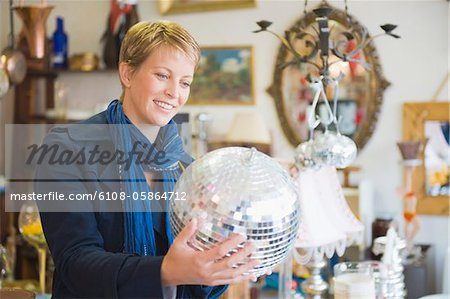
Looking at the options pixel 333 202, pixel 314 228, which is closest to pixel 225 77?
pixel 333 202

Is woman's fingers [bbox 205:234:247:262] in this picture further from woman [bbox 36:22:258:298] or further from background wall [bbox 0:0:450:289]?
background wall [bbox 0:0:450:289]

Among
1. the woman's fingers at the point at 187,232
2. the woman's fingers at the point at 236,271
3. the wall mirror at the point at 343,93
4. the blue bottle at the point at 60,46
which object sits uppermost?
the blue bottle at the point at 60,46

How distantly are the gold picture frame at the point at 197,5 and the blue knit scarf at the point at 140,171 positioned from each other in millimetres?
3057

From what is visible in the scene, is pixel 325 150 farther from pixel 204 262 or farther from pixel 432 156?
pixel 432 156

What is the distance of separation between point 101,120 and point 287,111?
118 inches

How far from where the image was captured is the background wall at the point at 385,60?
150 inches

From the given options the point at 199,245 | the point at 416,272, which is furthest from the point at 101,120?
the point at 416,272

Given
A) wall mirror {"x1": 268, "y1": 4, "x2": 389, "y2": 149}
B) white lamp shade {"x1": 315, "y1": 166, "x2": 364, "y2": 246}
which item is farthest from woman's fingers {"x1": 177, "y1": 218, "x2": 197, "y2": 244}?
wall mirror {"x1": 268, "y1": 4, "x2": 389, "y2": 149}

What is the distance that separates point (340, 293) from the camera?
66.5 inches

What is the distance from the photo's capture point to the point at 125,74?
1236 millimetres

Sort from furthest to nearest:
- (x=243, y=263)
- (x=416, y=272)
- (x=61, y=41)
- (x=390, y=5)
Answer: (x=61, y=41) → (x=390, y=5) → (x=416, y=272) → (x=243, y=263)

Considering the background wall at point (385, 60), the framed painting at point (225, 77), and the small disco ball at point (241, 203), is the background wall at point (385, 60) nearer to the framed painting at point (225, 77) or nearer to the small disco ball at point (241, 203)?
the framed painting at point (225, 77)

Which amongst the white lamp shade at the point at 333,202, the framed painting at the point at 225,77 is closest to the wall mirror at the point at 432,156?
the framed painting at the point at 225,77

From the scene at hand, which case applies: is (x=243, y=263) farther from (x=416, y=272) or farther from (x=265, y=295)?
(x=416, y=272)
